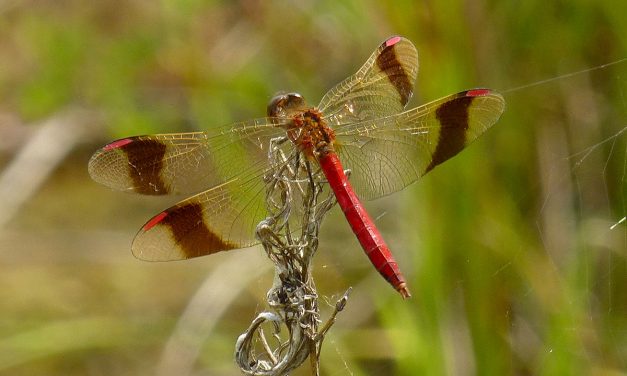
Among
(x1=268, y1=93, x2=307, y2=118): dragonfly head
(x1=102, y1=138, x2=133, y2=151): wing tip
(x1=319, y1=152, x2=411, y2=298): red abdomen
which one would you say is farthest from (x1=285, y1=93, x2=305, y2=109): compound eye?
(x1=102, y1=138, x2=133, y2=151): wing tip

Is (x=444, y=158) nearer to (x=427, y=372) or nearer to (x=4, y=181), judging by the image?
(x=427, y=372)

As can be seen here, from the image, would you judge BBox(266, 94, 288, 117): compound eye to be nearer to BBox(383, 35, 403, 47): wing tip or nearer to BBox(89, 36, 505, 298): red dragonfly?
BBox(89, 36, 505, 298): red dragonfly

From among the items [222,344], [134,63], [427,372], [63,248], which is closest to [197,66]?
[134,63]

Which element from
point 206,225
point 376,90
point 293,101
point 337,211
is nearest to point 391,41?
point 376,90

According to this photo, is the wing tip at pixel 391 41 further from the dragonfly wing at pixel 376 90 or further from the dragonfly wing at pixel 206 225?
the dragonfly wing at pixel 206 225

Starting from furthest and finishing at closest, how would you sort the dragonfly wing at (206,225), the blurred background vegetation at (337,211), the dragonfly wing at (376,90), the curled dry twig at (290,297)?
the blurred background vegetation at (337,211) < the dragonfly wing at (376,90) < the dragonfly wing at (206,225) < the curled dry twig at (290,297)

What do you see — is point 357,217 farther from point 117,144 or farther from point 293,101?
point 117,144

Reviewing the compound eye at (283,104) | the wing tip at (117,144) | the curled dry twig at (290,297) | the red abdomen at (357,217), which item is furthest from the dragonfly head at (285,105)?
the curled dry twig at (290,297)
